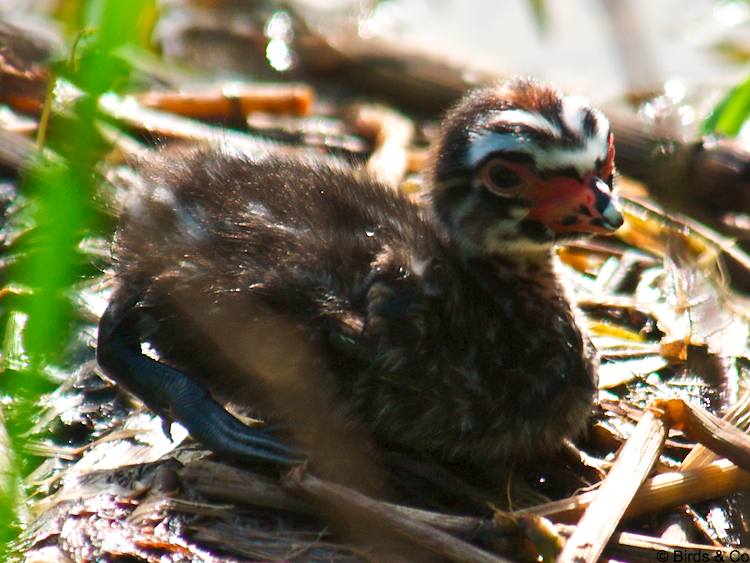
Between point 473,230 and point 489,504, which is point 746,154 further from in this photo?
point 489,504

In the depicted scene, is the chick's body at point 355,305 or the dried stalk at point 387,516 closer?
the dried stalk at point 387,516

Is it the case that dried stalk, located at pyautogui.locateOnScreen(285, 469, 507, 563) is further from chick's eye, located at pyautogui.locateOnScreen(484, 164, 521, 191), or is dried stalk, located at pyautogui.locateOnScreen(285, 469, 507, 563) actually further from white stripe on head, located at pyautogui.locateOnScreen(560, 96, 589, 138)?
white stripe on head, located at pyautogui.locateOnScreen(560, 96, 589, 138)

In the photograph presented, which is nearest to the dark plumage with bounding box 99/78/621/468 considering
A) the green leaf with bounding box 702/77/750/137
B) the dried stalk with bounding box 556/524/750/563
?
the dried stalk with bounding box 556/524/750/563

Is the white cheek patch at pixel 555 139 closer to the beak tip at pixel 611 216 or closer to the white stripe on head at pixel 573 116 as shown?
the white stripe on head at pixel 573 116

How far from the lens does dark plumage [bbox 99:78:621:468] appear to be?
11.8 ft

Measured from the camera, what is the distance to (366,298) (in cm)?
362

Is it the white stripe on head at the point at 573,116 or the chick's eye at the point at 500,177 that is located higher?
the white stripe on head at the point at 573,116

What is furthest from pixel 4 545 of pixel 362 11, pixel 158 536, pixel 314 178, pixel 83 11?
pixel 362 11

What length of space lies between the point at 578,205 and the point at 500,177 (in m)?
0.27

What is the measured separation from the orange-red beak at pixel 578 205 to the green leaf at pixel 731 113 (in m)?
2.12

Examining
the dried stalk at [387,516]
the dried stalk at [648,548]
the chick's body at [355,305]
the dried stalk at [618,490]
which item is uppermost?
the chick's body at [355,305]

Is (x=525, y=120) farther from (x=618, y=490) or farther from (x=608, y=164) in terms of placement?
(x=618, y=490)

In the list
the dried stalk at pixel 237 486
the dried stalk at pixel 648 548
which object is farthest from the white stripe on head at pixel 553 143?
the dried stalk at pixel 237 486

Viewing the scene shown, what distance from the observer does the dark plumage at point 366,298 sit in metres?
3.61
